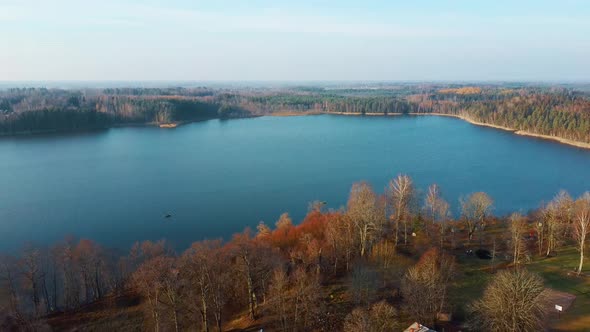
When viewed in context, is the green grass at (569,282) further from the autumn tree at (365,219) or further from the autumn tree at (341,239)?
the autumn tree at (341,239)

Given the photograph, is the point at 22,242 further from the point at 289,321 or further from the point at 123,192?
the point at 289,321

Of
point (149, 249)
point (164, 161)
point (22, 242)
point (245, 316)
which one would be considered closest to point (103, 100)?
point (164, 161)

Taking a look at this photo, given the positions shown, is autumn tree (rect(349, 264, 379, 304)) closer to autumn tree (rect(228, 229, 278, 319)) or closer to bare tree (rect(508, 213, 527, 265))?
autumn tree (rect(228, 229, 278, 319))

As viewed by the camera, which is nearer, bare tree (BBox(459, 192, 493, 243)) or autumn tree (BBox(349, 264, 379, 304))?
autumn tree (BBox(349, 264, 379, 304))

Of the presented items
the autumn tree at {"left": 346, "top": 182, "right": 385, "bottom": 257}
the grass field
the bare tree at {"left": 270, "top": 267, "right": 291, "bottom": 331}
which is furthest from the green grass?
the bare tree at {"left": 270, "top": 267, "right": 291, "bottom": 331}

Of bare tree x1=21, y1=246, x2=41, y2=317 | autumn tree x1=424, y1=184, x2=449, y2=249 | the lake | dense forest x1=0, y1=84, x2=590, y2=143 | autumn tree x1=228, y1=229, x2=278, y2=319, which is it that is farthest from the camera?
dense forest x1=0, y1=84, x2=590, y2=143

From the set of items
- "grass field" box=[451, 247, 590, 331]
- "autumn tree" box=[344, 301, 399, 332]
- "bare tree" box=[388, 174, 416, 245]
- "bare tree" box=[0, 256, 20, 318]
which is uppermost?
"bare tree" box=[388, 174, 416, 245]
